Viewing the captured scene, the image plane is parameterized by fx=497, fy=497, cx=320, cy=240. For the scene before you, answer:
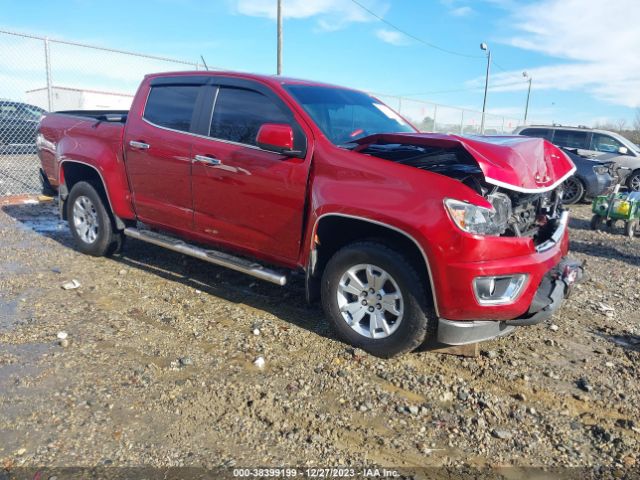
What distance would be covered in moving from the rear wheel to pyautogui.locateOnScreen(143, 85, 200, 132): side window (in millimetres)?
9420

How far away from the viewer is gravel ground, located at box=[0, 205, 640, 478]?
8.57 feet

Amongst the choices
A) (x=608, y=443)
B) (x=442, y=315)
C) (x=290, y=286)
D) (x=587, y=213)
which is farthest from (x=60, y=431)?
(x=587, y=213)

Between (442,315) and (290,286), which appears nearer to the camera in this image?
(442,315)

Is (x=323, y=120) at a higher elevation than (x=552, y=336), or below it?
higher

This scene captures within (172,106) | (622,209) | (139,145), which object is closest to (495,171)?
(172,106)

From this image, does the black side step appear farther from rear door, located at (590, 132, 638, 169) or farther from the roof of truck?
rear door, located at (590, 132, 638, 169)

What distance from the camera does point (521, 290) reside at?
10.5ft

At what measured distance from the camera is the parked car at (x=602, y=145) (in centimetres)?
1302

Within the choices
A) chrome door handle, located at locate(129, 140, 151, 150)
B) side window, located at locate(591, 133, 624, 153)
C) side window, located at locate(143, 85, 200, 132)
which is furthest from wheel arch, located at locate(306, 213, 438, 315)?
side window, located at locate(591, 133, 624, 153)

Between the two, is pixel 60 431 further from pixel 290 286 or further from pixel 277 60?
pixel 277 60

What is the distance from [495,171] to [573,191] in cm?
959

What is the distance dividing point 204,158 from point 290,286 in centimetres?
155

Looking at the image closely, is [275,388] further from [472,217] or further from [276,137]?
[276,137]

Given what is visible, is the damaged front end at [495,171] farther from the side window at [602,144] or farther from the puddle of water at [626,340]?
the side window at [602,144]
